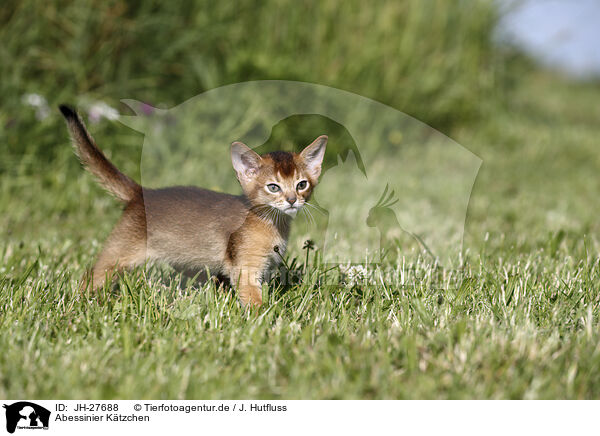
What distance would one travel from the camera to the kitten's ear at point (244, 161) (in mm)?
2383

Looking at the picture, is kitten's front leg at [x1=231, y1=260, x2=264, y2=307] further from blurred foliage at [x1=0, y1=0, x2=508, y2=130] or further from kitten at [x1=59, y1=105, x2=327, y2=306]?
blurred foliage at [x1=0, y1=0, x2=508, y2=130]

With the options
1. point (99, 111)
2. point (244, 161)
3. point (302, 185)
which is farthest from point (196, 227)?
point (99, 111)

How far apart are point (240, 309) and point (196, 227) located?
46 cm

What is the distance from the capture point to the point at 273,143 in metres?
3.16

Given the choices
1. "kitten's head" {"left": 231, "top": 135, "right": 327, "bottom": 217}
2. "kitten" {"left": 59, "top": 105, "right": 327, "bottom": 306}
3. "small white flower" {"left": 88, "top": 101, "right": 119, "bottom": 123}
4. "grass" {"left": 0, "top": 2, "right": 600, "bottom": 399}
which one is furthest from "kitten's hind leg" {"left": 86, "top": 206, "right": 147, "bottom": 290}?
"small white flower" {"left": 88, "top": 101, "right": 119, "bottom": 123}

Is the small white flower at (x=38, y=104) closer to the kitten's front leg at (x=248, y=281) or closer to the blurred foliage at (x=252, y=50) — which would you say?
the blurred foliage at (x=252, y=50)

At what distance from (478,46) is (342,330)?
7.17 m

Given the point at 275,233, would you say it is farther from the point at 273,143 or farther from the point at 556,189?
the point at 556,189

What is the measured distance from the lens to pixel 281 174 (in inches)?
96.0

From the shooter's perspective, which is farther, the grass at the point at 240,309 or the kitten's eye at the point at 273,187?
the kitten's eye at the point at 273,187

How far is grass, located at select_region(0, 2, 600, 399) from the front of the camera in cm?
207
